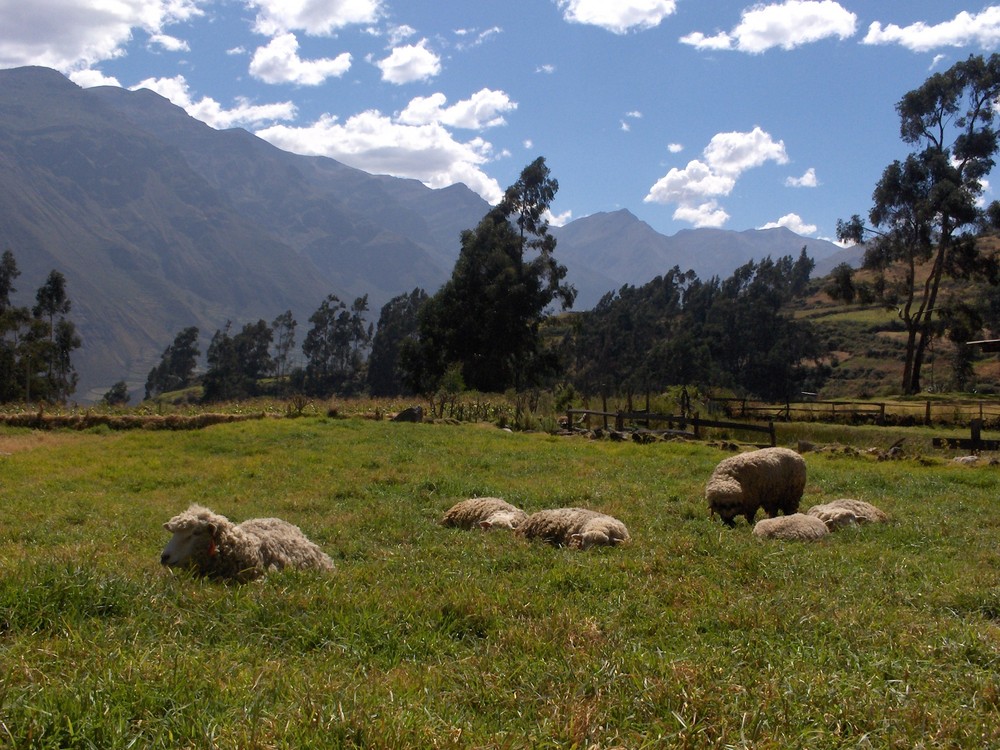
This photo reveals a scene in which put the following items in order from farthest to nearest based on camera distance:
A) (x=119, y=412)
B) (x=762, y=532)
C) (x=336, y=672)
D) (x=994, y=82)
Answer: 1. (x=994, y=82)
2. (x=119, y=412)
3. (x=762, y=532)
4. (x=336, y=672)

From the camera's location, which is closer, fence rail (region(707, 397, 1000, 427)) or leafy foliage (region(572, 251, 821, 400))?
fence rail (region(707, 397, 1000, 427))

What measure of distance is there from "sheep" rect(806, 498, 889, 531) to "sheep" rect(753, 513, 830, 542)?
0.54m

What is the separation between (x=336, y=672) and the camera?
13.9 feet

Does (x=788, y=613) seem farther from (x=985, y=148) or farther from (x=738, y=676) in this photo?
(x=985, y=148)

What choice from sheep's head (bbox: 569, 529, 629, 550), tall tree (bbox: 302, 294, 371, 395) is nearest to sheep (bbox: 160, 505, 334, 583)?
sheep's head (bbox: 569, 529, 629, 550)

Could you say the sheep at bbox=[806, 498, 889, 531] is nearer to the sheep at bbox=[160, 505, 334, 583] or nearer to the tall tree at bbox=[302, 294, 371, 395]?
the sheep at bbox=[160, 505, 334, 583]

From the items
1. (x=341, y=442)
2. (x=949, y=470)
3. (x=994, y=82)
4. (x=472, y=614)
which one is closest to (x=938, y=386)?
(x=994, y=82)

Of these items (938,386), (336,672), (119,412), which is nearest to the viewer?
(336,672)

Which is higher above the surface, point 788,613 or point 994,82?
point 994,82

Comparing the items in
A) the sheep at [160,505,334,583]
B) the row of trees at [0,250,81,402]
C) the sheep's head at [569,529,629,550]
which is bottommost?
the sheep's head at [569,529,629,550]

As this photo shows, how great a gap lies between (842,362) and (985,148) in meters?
36.3

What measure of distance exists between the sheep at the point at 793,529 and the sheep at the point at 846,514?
536mm

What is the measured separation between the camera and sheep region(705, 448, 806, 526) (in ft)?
33.2

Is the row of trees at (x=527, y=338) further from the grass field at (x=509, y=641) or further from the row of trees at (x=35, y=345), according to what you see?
the grass field at (x=509, y=641)
